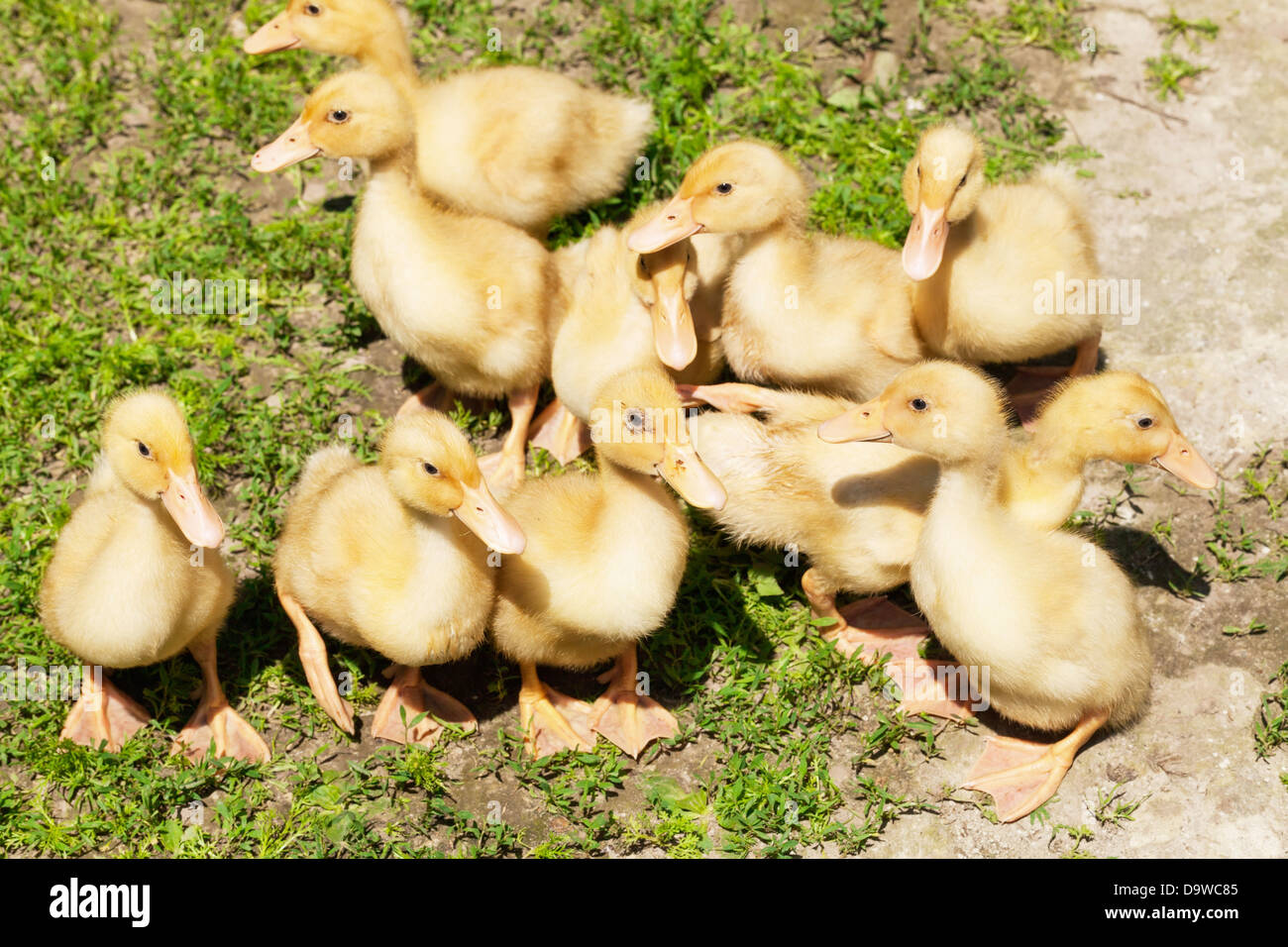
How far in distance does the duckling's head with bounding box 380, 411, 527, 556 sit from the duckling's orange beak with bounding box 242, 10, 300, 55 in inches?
119

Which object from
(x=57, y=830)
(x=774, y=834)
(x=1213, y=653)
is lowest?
(x=57, y=830)

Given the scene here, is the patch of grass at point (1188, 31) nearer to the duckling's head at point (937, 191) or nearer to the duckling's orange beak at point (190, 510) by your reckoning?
the duckling's head at point (937, 191)

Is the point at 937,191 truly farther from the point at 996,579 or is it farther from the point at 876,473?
the point at 996,579

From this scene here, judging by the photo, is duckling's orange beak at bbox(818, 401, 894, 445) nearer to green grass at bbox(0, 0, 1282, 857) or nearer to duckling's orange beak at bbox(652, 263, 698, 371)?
duckling's orange beak at bbox(652, 263, 698, 371)

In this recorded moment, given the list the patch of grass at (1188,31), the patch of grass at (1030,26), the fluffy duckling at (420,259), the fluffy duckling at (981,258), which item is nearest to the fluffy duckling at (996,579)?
the fluffy duckling at (981,258)

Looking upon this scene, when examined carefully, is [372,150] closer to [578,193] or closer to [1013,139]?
[578,193]

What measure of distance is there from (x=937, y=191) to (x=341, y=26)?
10.1 feet

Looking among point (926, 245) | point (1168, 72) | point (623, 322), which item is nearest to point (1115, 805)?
point (926, 245)

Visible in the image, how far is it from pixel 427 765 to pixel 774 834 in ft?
4.51

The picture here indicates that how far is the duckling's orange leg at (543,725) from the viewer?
5.17 metres

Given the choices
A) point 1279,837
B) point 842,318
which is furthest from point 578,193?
point 1279,837

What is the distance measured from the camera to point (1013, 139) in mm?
7039

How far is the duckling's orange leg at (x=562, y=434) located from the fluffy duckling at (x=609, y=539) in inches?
32.8

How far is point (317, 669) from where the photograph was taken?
17.3 feet
